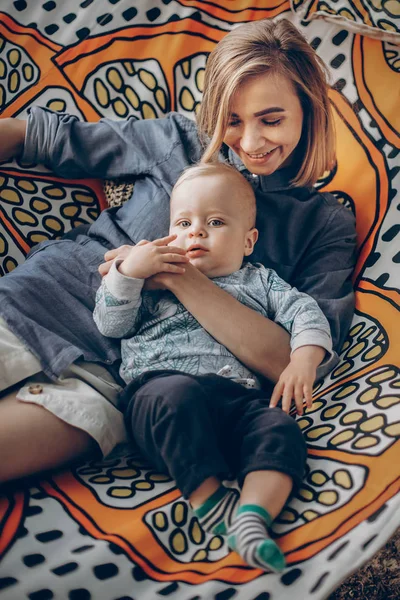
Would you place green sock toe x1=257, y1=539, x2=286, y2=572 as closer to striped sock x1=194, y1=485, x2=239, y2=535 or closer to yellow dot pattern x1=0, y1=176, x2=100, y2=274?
striped sock x1=194, y1=485, x2=239, y2=535

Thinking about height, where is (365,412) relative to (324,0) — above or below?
below

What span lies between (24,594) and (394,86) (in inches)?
51.4

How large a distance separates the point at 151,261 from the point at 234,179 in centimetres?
27

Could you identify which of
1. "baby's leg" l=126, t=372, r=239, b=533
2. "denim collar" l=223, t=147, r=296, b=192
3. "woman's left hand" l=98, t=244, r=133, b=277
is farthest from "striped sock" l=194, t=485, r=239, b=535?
"denim collar" l=223, t=147, r=296, b=192

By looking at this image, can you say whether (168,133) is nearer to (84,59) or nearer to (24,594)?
(84,59)

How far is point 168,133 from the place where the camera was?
1613 millimetres

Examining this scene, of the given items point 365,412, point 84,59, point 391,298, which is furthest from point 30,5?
point 365,412

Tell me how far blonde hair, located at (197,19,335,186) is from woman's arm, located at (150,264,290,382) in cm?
36

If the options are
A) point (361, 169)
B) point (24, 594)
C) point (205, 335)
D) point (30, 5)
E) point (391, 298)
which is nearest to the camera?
point (24, 594)

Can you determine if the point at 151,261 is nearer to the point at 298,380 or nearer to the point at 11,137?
the point at 298,380

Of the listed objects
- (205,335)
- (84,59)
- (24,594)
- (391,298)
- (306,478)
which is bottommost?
(24,594)

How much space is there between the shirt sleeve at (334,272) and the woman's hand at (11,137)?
68 centimetres

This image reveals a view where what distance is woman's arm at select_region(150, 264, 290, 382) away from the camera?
1246 millimetres

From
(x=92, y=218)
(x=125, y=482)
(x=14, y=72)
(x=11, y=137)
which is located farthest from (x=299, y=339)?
(x=14, y=72)
